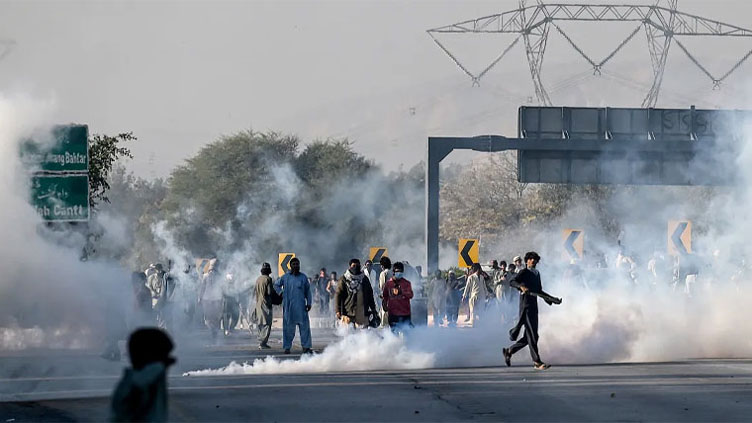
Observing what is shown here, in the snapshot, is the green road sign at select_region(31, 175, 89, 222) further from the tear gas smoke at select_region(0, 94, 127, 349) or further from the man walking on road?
the man walking on road

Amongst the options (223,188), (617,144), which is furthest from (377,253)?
(223,188)

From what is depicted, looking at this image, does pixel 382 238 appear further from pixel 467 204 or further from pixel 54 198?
pixel 54 198

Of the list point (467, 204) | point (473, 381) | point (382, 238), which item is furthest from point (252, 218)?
point (473, 381)

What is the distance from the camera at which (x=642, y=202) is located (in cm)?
6719

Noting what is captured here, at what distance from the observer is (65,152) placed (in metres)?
17.8

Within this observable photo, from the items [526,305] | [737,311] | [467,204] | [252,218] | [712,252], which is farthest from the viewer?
[467,204]

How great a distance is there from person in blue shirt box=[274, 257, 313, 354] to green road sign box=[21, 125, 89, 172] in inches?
217

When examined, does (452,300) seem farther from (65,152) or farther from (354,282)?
(65,152)

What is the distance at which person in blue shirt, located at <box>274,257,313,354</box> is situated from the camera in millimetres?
22250

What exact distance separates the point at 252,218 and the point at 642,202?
1981 centimetres

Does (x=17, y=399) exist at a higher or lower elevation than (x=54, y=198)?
lower

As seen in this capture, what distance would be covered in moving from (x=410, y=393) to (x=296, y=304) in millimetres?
6847

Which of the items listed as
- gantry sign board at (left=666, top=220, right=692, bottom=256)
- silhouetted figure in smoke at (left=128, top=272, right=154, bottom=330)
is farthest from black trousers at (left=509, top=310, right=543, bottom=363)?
gantry sign board at (left=666, top=220, right=692, bottom=256)

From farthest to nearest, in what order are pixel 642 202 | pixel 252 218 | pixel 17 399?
pixel 642 202, pixel 252 218, pixel 17 399
